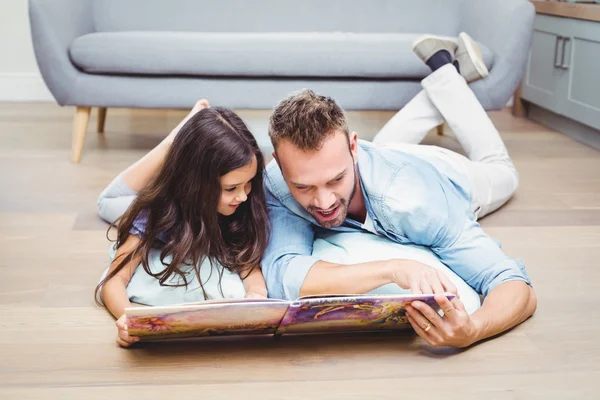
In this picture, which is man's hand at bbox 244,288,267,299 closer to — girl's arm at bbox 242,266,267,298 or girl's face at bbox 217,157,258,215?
girl's arm at bbox 242,266,267,298

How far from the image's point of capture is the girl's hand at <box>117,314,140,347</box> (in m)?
1.48

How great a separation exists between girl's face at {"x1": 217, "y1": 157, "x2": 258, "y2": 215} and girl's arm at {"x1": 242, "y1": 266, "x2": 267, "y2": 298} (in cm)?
16

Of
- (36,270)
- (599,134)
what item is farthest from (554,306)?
(599,134)

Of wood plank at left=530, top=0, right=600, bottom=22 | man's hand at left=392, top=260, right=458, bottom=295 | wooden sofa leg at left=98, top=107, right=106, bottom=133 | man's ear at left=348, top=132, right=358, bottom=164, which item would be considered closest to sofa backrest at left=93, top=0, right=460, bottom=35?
wooden sofa leg at left=98, top=107, right=106, bottom=133

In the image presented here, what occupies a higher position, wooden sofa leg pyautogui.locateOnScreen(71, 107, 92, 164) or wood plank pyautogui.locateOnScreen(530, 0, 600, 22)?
wood plank pyautogui.locateOnScreen(530, 0, 600, 22)

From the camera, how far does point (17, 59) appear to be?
4387mm

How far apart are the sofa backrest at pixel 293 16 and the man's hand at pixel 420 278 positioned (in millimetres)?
2333

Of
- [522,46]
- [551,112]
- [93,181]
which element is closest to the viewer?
[93,181]

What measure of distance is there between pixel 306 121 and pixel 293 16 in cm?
223

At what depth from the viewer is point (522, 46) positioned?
308 centimetres

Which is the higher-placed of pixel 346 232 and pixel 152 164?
pixel 152 164

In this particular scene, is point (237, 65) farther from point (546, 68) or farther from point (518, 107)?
point (518, 107)

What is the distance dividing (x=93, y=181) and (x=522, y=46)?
5.97 feet

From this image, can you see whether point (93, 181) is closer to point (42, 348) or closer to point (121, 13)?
point (121, 13)
